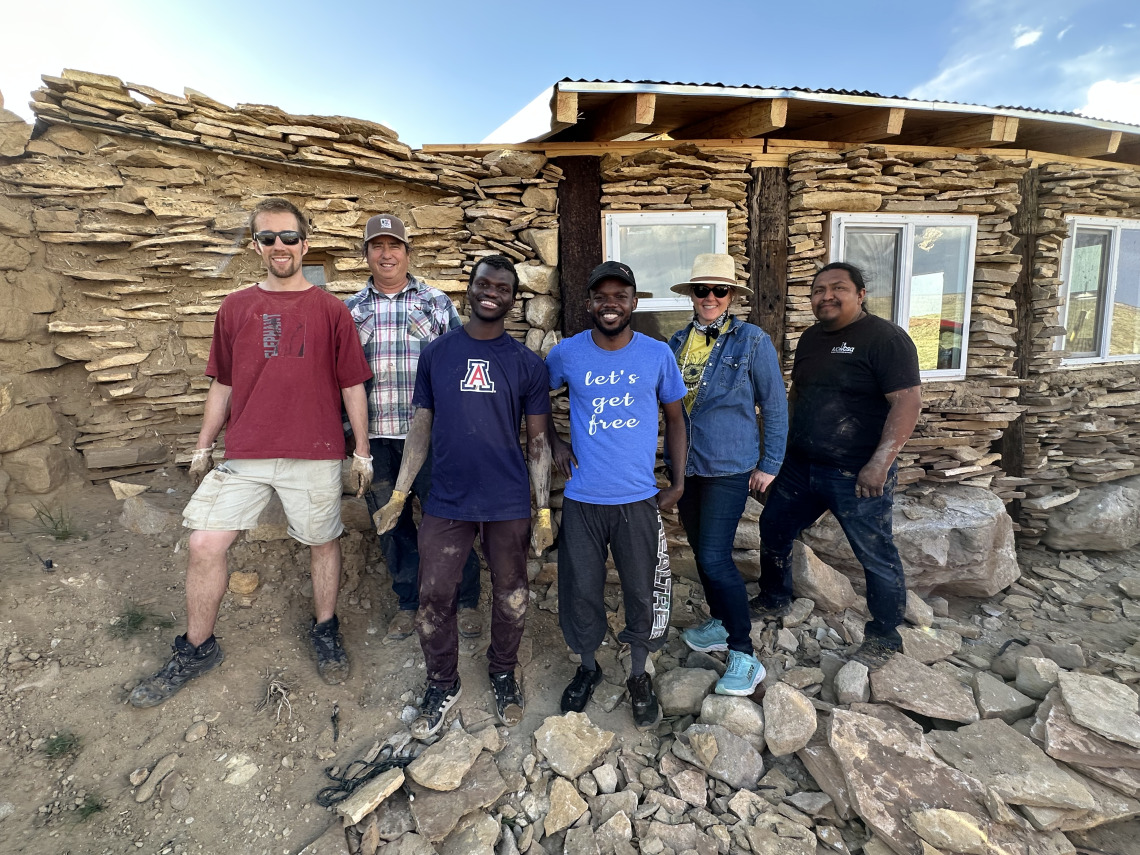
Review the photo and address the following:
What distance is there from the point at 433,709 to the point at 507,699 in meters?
0.36

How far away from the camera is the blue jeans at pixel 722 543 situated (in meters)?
2.87

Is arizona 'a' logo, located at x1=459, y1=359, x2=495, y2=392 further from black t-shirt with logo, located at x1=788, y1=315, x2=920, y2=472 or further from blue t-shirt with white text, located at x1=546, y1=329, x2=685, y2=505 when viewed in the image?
black t-shirt with logo, located at x1=788, y1=315, x2=920, y2=472

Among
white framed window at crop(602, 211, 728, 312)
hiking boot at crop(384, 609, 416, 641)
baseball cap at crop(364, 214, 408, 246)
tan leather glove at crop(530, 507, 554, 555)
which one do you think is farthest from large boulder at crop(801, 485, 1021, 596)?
baseball cap at crop(364, 214, 408, 246)

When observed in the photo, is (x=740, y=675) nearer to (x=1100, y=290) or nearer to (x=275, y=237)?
(x=275, y=237)

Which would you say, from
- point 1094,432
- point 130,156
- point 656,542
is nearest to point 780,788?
point 656,542

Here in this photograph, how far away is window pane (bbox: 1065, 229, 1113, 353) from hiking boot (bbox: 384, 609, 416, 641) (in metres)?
6.83

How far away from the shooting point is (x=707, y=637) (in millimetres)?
3281

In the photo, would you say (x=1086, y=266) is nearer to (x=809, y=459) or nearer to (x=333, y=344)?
(x=809, y=459)

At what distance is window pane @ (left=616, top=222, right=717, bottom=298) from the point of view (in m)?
4.44

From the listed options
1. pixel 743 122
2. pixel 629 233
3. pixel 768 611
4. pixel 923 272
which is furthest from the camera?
pixel 923 272

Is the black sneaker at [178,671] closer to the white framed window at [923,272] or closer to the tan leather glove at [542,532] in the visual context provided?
the tan leather glove at [542,532]

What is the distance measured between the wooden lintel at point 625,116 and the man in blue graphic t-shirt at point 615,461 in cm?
200

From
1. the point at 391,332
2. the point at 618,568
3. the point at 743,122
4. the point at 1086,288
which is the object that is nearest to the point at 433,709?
the point at 618,568

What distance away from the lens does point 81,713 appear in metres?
2.55
